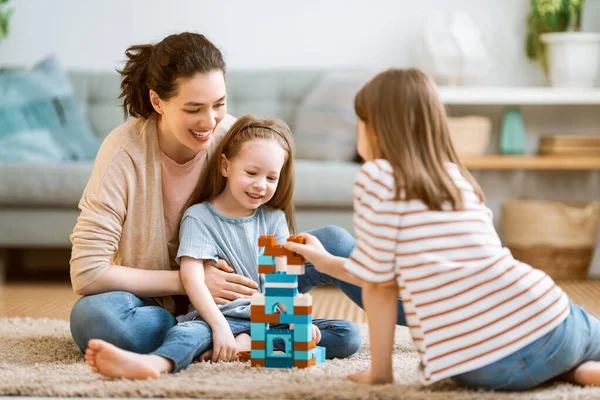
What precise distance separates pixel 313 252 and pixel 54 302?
1.43m

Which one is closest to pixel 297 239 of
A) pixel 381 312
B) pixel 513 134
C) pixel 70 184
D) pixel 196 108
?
pixel 381 312

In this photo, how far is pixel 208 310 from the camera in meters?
1.63

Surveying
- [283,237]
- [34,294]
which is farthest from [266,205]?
[34,294]

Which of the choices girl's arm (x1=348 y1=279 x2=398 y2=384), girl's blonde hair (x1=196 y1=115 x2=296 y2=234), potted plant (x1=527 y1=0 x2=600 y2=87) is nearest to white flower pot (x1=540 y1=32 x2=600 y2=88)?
potted plant (x1=527 y1=0 x2=600 y2=87)

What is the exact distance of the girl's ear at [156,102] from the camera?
1756 mm

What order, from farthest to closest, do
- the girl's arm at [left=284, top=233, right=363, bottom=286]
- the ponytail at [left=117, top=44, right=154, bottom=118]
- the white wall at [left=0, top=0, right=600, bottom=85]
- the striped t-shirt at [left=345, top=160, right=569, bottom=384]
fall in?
the white wall at [left=0, top=0, right=600, bottom=85] → the ponytail at [left=117, top=44, right=154, bottom=118] → the girl's arm at [left=284, top=233, right=363, bottom=286] → the striped t-shirt at [left=345, top=160, right=569, bottom=384]

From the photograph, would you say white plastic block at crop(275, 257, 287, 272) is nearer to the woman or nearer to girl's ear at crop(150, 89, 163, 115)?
the woman

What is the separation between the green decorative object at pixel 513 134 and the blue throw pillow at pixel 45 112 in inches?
66.9

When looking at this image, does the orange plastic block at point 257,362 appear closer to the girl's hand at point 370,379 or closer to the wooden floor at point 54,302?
the girl's hand at point 370,379

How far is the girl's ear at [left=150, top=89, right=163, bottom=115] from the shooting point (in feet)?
5.76

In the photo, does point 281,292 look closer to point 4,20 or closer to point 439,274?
point 439,274

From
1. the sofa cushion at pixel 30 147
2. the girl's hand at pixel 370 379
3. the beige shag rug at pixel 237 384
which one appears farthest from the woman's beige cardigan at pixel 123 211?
the sofa cushion at pixel 30 147

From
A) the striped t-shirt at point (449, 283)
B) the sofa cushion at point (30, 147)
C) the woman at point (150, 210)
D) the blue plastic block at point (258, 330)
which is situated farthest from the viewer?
the sofa cushion at point (30, 147)

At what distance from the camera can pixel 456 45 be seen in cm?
347
